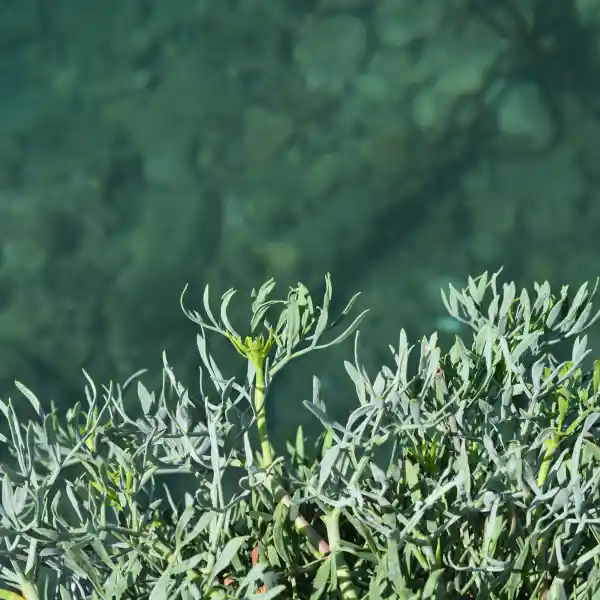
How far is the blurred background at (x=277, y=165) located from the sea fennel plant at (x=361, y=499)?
247 mm

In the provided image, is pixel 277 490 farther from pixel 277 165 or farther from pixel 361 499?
pixel 277 165

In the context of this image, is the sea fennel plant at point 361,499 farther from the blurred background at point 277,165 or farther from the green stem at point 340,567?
the blurred background at point 277,165

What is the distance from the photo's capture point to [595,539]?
362 mm

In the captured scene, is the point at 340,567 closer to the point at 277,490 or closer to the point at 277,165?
the point at 277,490

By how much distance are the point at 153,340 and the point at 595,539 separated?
361 millimetres

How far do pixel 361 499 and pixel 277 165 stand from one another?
36 centimetres

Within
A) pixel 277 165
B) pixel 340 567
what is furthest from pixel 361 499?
pixel 277 165

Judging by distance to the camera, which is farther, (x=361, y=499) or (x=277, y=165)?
(x=277, y=165)

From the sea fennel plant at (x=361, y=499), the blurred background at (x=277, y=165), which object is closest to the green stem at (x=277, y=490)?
the sea fennel plant at (x=361, y=499)

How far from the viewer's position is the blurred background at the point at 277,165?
61cm

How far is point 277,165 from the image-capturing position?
65 centimetres

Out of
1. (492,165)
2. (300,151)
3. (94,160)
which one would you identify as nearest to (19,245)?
(94,160)

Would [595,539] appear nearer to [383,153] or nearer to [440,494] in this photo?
[440,494]

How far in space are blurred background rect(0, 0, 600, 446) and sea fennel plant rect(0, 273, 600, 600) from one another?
A: 0.25m
